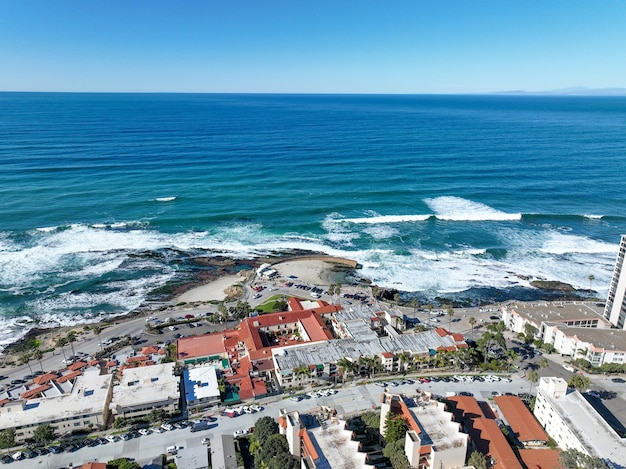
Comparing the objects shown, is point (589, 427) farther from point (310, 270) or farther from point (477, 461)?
point (310, 270)

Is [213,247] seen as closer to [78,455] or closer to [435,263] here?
[435,263]

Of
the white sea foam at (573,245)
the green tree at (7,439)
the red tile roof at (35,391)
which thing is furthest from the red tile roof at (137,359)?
the white sea foam at (573,245)

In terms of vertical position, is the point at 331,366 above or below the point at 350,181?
below

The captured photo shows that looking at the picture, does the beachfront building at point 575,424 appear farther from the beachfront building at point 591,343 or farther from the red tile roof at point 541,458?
the beachfront building at point 591,343

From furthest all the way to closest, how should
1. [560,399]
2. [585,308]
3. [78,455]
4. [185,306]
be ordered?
[185,306], [585,308], [560,399], [78,455]

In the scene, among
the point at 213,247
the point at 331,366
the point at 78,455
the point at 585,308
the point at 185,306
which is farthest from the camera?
the point at 213,247

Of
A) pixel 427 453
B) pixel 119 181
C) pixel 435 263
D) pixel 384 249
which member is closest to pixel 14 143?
pixel 119 181

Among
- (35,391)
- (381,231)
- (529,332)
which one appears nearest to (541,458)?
(529,332)

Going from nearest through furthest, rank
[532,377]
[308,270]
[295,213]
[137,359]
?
[532,377] < [137,359] < [308,270] < [295,213]
